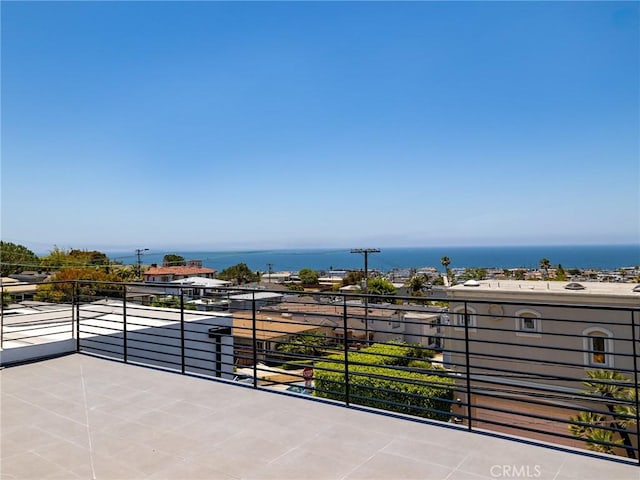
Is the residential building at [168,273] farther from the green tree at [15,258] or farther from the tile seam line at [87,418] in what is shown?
the tile seam line at [87,418]

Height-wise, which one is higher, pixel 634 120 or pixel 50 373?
pixel 634 120

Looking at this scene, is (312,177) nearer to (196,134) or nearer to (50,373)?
(196,134)

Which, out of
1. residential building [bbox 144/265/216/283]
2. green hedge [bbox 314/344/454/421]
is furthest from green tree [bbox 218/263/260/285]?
green hedge [bbox 314/344/454/421]

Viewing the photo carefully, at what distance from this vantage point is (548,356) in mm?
15492

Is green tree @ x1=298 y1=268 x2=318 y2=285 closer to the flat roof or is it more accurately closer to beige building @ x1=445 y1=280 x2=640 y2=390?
the flat roof

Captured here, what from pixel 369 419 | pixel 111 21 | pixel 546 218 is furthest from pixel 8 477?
pixel 546 218

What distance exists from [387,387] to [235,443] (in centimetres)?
828

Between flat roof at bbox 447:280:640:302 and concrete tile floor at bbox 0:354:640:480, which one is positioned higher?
concrete tile floor at bbox 0:354:640:480

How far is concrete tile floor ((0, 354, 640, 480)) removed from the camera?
87.7 inches

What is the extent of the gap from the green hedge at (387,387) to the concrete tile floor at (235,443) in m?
0.24

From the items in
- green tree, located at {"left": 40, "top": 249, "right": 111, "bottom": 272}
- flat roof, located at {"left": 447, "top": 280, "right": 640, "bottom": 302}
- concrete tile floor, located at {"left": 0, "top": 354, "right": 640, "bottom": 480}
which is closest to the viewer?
concrete tile floor, located at {"left": 0, "top": 354, "right": 640, "bottom": 480}

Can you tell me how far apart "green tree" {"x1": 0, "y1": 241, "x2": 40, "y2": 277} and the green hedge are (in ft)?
115

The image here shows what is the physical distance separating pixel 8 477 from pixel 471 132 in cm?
2155

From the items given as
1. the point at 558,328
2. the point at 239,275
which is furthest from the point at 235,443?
the point at 239,275
